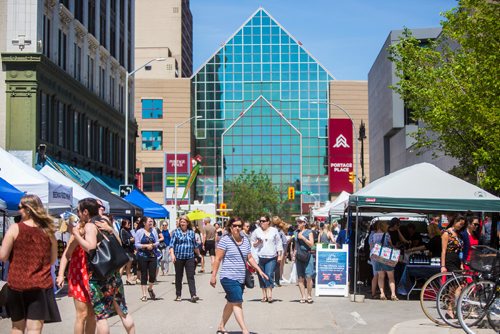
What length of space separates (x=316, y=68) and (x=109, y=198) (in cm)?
8151

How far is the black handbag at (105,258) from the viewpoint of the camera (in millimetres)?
9227

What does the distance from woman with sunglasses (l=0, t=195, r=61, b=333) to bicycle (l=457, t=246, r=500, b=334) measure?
5.79 metres

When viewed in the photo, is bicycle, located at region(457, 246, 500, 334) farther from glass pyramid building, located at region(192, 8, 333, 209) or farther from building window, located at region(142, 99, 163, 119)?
building window, located at region(142, 99, 163, 119)

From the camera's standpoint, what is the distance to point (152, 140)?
103188 millimetres

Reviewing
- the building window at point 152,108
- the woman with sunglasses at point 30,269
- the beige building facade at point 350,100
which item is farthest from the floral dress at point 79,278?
the beige building facade at point 350,100

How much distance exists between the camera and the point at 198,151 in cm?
10788

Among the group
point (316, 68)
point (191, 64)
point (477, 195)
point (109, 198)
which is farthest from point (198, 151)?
point (477, 195)

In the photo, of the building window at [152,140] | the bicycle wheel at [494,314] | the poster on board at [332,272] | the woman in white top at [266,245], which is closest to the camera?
the bicycle wheel at [494,314]

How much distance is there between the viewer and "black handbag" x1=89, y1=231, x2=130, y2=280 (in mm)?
9227

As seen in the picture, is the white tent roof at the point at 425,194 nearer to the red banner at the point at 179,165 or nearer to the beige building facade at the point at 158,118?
the red banner at the point at 179,165

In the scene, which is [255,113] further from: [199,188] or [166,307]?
[166,307]

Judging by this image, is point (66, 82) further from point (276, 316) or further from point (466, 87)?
point (276, 316)

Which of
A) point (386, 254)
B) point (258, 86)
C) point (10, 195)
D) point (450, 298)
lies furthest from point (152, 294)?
point (258, 86)

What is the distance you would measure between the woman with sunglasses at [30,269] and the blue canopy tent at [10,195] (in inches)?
319
